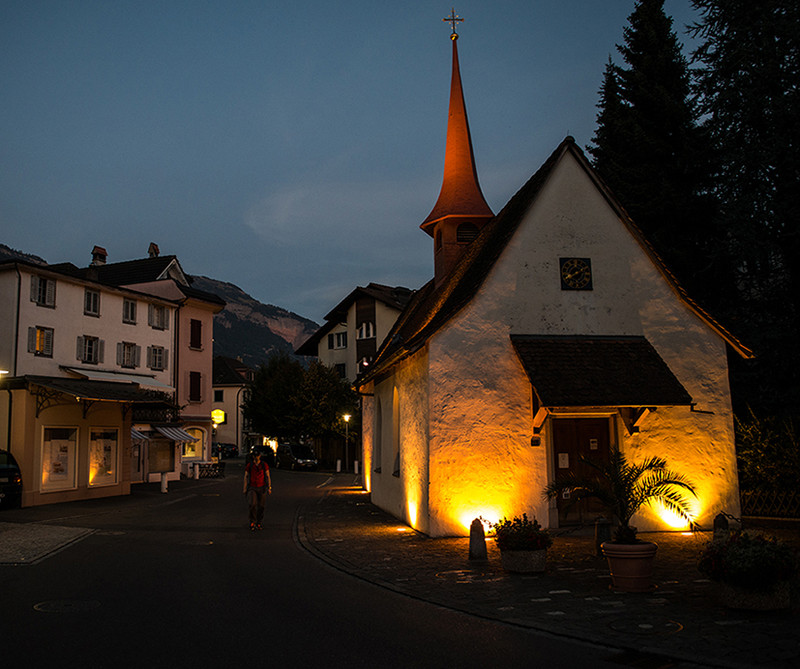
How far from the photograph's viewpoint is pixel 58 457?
85.9 feet

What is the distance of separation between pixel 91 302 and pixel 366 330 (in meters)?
27.3

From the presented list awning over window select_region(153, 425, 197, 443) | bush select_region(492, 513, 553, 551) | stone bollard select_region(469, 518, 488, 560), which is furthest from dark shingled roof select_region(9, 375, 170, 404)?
bush select_region(492, 513, 553, 551)

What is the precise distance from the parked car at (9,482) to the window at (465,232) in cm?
1733

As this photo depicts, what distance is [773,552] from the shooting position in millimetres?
8141

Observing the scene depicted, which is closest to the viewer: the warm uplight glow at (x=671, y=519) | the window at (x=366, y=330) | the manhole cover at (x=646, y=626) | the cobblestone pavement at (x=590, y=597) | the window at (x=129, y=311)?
A: the cobblestone pavement at (x=590, y=597)

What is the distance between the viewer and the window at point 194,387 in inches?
1693

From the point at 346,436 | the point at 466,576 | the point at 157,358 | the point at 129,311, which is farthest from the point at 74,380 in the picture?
the point at 466,576

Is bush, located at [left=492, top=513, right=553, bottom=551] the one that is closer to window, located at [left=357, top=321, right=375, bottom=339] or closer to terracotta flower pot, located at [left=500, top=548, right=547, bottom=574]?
terracotta flower pot, located at [left=500, top=548, right=547, bottom=574]

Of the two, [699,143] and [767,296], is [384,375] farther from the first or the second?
[699,143]

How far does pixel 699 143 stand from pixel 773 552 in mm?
20464

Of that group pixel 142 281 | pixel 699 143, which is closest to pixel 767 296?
pixel 699 143

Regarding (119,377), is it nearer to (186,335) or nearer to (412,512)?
(186,335)

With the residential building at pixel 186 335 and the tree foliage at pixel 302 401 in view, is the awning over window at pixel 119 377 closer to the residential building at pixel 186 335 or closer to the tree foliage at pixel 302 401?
the residential building at pixel 186 335

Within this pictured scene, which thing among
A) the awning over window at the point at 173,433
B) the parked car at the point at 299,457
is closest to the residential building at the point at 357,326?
the parked car at the point at 299,457
